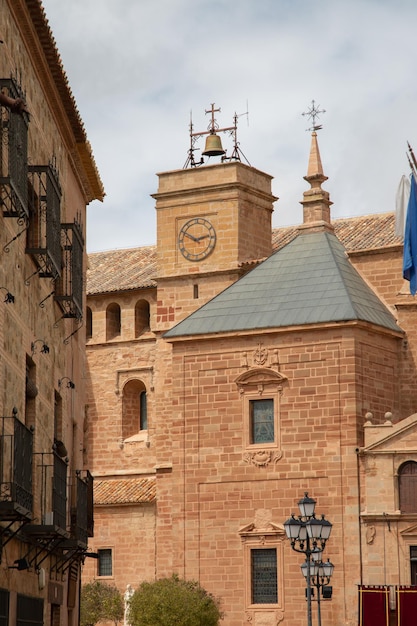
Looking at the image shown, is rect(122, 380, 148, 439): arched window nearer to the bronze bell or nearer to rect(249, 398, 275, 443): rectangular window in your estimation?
the bronze bell

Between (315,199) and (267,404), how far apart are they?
7.84 metres

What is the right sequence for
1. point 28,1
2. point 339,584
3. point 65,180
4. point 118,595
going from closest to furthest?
1. point 28,1
2. point 65,180
3. point 339,584
4. point 118,595

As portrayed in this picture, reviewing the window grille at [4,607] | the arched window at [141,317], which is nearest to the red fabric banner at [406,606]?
the arched window at [141,317]

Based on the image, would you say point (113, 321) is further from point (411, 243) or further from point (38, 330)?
point (38, 330)

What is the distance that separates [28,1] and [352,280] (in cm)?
2561

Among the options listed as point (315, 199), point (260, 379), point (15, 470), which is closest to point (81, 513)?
point (15, 470)

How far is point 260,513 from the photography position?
3991 centimetres

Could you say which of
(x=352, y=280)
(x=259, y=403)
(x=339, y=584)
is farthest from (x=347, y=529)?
(x=352, y=280)

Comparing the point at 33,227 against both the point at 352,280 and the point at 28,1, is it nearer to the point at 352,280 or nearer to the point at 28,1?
the point at 28,1

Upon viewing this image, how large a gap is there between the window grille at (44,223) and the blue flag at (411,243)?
2109cm

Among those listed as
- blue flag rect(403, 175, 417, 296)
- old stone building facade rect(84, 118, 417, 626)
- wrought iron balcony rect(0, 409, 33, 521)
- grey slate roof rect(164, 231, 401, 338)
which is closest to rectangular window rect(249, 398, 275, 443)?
old stone building facade rect(84, 118, 417, 626)

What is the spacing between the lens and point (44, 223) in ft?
64.5

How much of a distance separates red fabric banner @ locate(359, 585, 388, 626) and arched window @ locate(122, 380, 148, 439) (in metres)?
17.1

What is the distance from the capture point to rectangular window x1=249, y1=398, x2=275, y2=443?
132 feet
